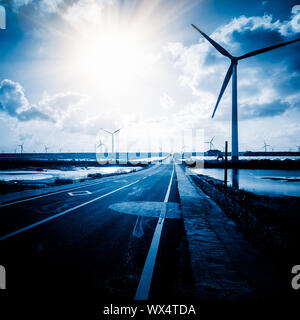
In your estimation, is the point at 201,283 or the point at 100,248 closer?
the point at 201,283

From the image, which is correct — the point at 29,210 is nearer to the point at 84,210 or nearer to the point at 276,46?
the point at 84,210

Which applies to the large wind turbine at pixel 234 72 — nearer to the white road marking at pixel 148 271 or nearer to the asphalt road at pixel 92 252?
the asphalt road at pixel 92 252

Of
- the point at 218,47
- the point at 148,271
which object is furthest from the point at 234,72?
the point at 148,271

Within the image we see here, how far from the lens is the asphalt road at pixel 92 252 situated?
319 centimetres

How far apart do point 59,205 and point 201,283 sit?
29.6 ft

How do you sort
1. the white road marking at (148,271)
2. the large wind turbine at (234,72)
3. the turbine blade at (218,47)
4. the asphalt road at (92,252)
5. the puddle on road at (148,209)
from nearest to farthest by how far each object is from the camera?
1. the white road marking at (148,271)
2. the asphalt road at (92,252)
3. the puddle on road at (148,209)
4. the large wind turbine at (234,72)
5. the turbine blade at (218,47)

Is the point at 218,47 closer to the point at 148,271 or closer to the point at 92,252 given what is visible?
the point at 148,271

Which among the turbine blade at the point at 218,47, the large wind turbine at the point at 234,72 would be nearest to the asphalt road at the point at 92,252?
the large wind turbine at the point at 234,72

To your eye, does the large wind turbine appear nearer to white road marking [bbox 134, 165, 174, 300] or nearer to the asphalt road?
the asphalt road

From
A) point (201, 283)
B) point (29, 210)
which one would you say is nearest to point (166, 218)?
point (201, 283)

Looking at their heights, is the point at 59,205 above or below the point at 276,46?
below

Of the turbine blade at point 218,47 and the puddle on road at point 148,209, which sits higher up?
the turbine blade at point 218,47

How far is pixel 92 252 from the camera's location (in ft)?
14.4
